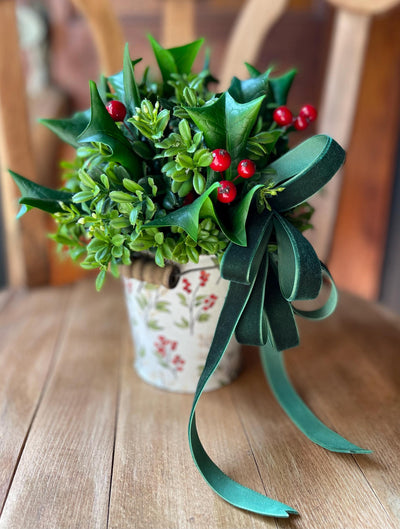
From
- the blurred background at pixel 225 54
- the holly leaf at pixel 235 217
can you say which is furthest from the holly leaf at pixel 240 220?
the blurred background at pixel 225 54

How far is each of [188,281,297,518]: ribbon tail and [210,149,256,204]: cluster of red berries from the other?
0.25 feet

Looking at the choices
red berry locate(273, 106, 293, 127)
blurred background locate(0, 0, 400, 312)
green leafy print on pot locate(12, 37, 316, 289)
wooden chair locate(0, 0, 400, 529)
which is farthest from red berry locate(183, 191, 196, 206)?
blurred background locate(0, 0, 400, 312)

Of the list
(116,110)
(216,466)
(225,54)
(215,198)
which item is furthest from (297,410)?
(225,54)

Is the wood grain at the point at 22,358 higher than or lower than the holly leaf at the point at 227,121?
lower

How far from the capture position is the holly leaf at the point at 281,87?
19.0 inches

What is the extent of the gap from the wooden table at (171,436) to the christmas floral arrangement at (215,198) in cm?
2

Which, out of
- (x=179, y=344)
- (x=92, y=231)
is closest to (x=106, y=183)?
(x=92, y=231)

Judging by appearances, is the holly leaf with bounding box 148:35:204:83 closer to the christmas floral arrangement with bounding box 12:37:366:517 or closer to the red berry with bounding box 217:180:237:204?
the christmas floral arrangement with bounding box 12:37:366:517

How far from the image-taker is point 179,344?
49cm

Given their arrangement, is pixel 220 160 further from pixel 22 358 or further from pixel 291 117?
pixel 22 358

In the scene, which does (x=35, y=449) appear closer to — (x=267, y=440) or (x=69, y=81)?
(x=267, y=440)

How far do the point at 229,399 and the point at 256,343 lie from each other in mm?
117

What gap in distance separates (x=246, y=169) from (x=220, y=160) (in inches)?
0.9

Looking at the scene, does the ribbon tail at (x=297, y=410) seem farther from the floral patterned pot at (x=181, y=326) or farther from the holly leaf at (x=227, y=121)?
A: the holly leaf at (x=227, y=121)
